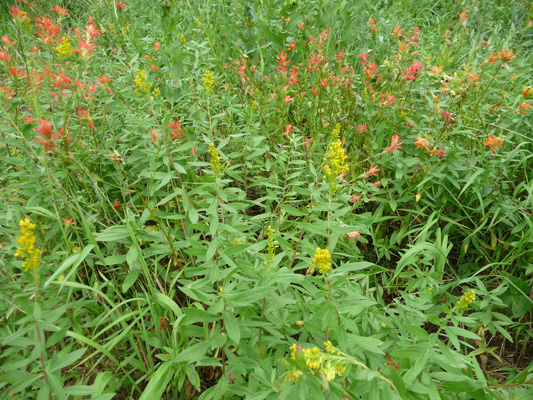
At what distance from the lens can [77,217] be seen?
171 cm

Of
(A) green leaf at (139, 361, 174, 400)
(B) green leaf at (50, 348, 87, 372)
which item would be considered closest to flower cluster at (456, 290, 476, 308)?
(A) green leaf at (139, 361, 174, 400)

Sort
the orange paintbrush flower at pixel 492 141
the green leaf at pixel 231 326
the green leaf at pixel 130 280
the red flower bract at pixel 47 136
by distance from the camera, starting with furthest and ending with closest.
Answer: the orange paintbrush flower at pixel 492 141
the green leaf at pixel 130 280
the red flower bract at pixel 47 136
the green leaf at pixel 231 326

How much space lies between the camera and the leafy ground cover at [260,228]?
1.18 metres

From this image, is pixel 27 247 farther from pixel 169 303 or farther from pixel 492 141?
pixel 492 141

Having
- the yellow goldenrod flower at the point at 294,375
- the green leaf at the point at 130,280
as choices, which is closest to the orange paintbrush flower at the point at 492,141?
the yellow goldenrod flower at the point at 294,375

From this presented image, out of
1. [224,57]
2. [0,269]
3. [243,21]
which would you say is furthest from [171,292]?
[243,21]

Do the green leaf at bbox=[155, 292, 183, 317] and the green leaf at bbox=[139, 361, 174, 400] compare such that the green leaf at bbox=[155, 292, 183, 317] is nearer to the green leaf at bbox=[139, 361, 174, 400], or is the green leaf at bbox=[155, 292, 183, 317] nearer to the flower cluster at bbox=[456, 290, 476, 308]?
the green leaf at bbox=[139, 361, 174, 400]

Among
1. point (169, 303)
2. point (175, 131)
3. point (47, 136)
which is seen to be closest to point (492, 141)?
point (175, 131)

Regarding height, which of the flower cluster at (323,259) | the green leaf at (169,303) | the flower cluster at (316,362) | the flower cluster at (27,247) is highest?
the flower cluster at (27,247)

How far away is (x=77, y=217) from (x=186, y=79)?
110cm

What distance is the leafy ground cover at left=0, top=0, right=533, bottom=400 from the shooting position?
3.86 ft

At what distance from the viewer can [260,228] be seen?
6.57 feet

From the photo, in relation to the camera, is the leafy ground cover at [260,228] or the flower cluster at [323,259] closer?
the flower cluster at [323,259]

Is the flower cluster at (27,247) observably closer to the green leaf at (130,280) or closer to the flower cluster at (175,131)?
the green leaf at (130,280)
